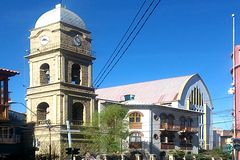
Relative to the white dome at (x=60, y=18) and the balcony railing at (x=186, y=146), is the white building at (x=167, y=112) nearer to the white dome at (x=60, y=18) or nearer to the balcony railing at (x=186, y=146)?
the balcony railing at (x=186, y=146)

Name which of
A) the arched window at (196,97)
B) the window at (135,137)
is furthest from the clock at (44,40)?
the arched window at (196,97)

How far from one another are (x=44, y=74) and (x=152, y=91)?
3195 cm

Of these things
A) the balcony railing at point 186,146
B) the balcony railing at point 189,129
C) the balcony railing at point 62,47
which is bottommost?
the balcony railing at point 186,146

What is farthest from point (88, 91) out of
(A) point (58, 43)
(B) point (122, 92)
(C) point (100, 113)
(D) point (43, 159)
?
(B) point (122, 92)

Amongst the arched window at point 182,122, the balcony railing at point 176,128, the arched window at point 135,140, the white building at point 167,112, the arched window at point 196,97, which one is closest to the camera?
the arched window at point 135,140

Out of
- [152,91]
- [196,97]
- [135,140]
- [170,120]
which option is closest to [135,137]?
[135,140]

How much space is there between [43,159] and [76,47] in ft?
47.0

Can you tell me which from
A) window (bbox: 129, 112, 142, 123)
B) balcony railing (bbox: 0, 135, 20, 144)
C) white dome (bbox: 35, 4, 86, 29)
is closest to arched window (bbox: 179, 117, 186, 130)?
Answer: window (bbox: 129, 112, 142, 123)

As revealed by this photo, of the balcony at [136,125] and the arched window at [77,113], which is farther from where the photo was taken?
the balcony at [136,125]

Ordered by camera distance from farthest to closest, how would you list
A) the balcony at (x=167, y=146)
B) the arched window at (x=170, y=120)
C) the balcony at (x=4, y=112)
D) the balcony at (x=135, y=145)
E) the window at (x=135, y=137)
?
1. the arched window at (x=170, y=120)
2. the balcony at (x=167, y=146)
3. the window at (x=135, y=137)
4. the balcony at (x=135, y=145)
5. the balcony at (x=4, y=112)

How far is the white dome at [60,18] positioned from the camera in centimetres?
6319

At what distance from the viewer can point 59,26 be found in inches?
2434

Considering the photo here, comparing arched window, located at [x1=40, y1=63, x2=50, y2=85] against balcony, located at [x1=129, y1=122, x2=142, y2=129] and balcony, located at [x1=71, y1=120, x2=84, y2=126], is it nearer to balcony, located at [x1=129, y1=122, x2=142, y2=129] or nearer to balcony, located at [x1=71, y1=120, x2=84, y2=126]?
balcony, located at [x1=71, y1=120, x2=84, y2=126]

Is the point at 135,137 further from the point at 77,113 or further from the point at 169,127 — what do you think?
the point at 77,113
